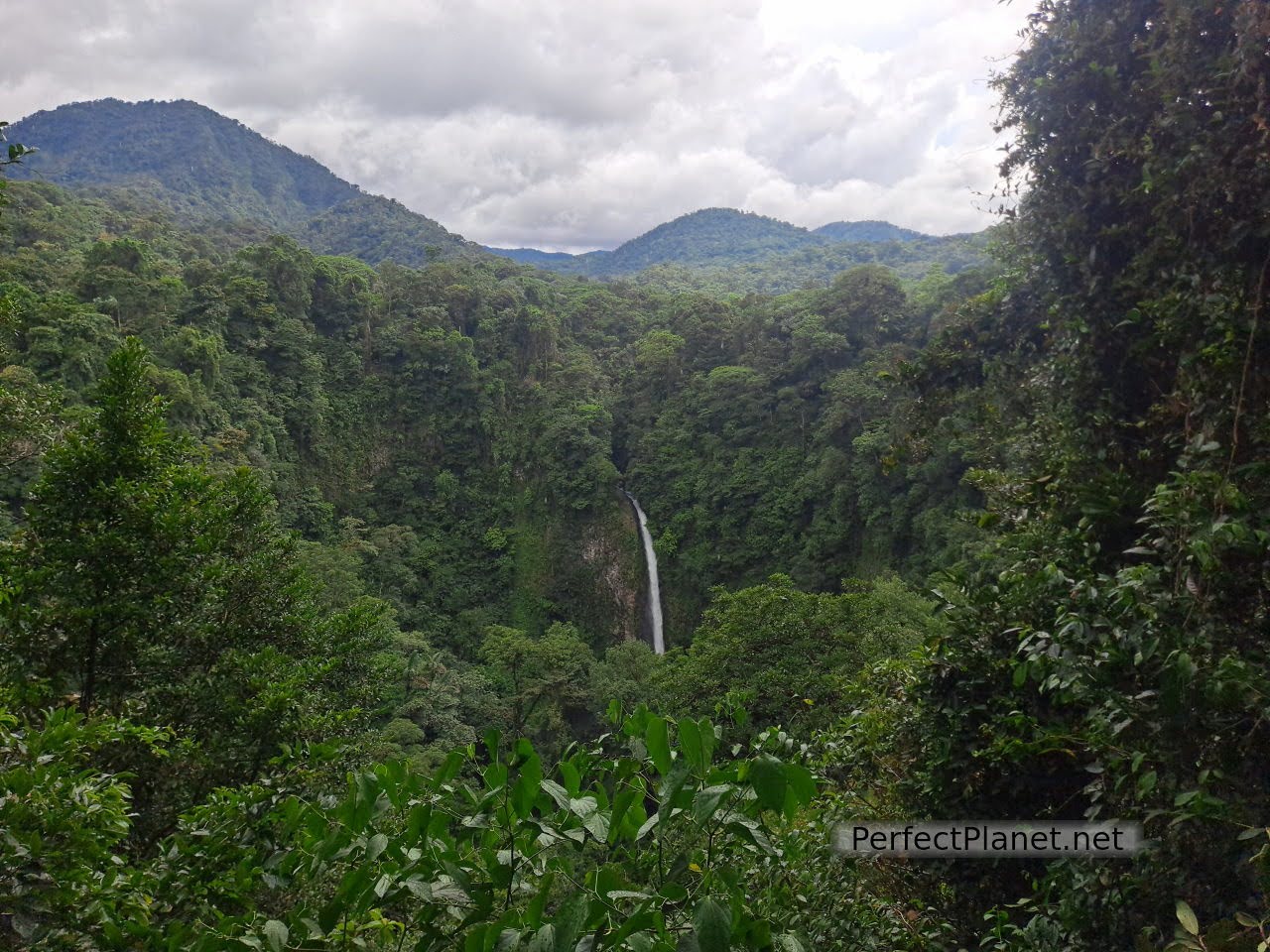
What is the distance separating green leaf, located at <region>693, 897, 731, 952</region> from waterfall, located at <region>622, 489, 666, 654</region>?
22.1 m

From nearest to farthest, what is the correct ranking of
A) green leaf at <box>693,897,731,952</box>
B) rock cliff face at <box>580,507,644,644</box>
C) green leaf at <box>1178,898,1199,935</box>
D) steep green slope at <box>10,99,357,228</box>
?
green leaf at <box>693,897,731,952</box>, green leaf at <box>1178,898,1199,935</box>, rock cliff face at <box>580,507,644,644</box>, steep green slope at <box>10,99,357,228</box>

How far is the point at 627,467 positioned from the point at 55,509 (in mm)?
22057

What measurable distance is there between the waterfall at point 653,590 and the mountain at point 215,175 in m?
34.7

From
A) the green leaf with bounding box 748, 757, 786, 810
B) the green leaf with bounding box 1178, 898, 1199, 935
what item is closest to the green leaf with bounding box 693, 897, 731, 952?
the green leaf with bounding box 748, 757, 786, 810

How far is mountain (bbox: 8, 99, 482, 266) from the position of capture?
5775cm

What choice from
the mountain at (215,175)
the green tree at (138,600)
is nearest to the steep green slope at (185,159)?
the mountain at (215,175)

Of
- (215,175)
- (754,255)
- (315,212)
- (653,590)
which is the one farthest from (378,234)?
(653,590)

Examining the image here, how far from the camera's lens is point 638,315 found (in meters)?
33.2

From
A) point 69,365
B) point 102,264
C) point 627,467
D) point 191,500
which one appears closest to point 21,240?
point 102,264

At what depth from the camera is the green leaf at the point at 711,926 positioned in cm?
78

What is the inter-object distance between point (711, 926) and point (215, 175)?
87.5m

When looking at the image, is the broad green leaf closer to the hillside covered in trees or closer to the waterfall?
the waterfall

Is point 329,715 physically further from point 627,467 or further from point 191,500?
point 627,467

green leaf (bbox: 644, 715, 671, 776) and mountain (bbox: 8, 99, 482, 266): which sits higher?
mountain (bbox: 8, 99, 482, 266)
